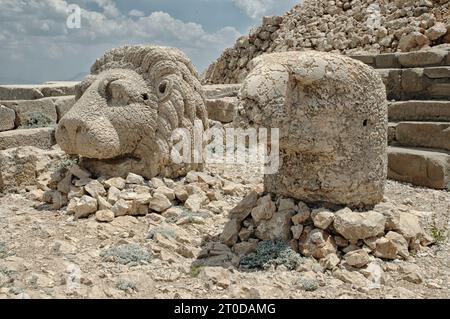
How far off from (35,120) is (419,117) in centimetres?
530

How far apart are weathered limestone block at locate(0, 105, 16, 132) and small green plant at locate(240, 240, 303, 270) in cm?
426

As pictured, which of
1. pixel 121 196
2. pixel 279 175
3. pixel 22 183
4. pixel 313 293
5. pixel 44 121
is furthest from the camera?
Result: pixel 44 121

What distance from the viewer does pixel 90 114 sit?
192 inches

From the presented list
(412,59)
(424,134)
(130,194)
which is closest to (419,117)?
(424,134)

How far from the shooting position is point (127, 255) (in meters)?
3.58

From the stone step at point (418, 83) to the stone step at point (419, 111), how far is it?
305 millimetres

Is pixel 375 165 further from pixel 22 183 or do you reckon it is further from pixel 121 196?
pixel 22 183

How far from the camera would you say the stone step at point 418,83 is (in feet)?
21.1

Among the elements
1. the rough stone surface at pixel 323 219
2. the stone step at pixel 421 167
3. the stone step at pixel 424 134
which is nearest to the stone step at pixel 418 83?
the stone step at pixel 424 134

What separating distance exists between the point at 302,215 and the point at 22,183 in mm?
3489

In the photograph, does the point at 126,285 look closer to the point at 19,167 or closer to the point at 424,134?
the point at 19,167

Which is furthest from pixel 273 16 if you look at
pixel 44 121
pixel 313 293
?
Result: pixel 313 293

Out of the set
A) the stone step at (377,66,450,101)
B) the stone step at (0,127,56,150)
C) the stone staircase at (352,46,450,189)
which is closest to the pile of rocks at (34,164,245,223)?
the stone step at (0,127,56,150)

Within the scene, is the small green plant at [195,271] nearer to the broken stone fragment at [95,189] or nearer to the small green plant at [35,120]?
the broken stone fragment at [95,189]
